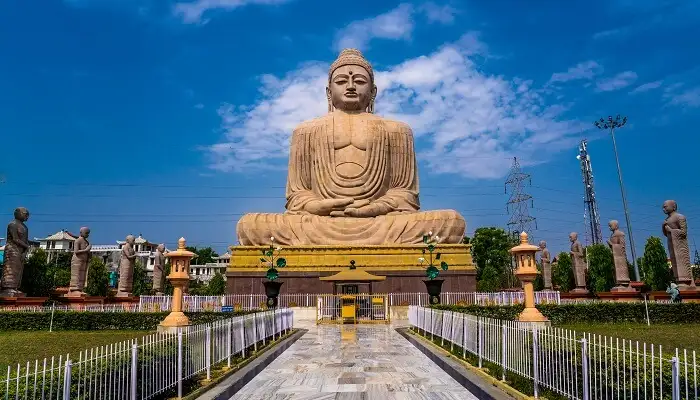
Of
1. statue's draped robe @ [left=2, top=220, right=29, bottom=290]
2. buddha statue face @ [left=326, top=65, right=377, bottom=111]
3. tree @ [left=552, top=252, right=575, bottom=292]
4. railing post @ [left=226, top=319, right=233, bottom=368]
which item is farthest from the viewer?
tree @ [left=552, top=252, right=575, bottom=292]

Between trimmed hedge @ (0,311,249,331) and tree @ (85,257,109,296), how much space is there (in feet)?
75.8

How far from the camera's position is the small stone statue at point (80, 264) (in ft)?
66.1

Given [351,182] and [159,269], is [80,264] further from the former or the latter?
[351,182]

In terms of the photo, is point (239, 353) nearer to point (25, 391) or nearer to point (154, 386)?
point (154, 386)

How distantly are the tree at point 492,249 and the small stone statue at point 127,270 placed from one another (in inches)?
1188

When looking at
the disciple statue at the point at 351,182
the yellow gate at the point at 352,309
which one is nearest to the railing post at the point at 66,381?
the yellow gate at the point at 352,309

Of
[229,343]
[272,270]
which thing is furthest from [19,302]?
[229,343]

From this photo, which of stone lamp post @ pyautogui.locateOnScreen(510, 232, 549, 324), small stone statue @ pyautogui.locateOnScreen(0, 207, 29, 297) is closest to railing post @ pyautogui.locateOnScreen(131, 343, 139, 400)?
stone lamp post @ pyautogui.locateOnScreen(510, 232, 549, 324)

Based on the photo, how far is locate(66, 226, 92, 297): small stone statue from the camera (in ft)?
66.1

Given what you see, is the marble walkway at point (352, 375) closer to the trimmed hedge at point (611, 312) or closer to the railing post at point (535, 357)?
the railing post at point (535, 357)

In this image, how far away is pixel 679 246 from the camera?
58.5 feet

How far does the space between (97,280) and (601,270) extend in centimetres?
3376

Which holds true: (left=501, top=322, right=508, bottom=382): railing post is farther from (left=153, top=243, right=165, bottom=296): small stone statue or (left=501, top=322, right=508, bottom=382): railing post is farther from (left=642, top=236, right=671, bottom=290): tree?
(left=642, top=236, right=671, bottom=290): tree

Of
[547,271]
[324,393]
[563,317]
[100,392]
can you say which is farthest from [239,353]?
[547,271]
